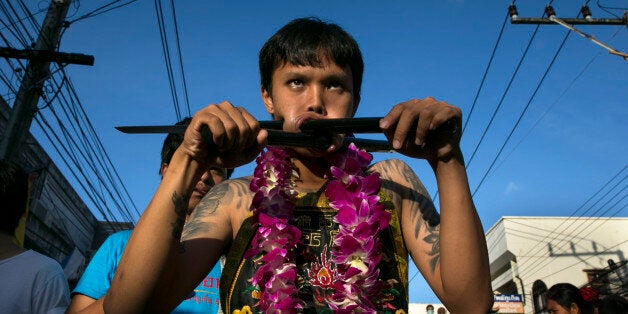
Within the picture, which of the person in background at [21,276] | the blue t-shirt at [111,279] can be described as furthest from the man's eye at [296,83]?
the person in background at [21,276]

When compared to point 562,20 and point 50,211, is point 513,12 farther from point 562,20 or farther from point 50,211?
point 50,211

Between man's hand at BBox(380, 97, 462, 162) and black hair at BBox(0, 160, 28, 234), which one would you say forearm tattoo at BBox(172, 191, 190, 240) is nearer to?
man's hand at BBox(380, 97, 462, 162)

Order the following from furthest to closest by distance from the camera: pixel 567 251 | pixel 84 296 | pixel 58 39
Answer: pixel 567 251 < pixel 58 39 < pixel 84 296

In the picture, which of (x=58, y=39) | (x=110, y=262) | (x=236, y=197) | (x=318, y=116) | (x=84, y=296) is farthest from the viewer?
(x=58, y=39)

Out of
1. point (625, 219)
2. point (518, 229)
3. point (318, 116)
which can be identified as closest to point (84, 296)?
point (318, 116)

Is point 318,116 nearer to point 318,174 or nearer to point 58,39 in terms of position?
point 318,174

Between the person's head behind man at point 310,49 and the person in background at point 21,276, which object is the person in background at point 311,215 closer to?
the person's head behind man at point 310,49

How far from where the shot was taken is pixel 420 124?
1.41 m

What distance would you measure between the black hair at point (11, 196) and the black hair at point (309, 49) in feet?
6.13

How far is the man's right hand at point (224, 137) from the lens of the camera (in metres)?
1.45

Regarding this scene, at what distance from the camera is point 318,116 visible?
6.42 feet

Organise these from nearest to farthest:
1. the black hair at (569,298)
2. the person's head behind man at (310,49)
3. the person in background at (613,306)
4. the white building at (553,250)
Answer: the person's head behind man at (310,49) → the person in background at (613,306) → the black hair at (569,298) → the white building at (553,250)

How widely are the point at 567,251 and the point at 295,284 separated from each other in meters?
32.3

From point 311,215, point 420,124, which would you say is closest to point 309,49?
point 311,215
